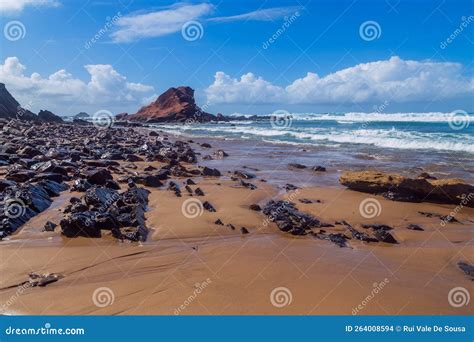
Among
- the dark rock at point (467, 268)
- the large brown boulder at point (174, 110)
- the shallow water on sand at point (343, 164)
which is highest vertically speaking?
the large brown boulder at point (174, 110)

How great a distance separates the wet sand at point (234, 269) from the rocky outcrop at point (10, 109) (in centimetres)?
4391

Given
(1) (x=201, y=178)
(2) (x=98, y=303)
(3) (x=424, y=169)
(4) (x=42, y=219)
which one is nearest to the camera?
(2) (x=98, y=303)

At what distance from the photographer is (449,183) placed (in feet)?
33.0

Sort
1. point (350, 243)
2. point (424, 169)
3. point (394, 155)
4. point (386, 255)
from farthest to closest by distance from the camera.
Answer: point (394, 155), point (424, 169), point (350, 243), point (386, 255)

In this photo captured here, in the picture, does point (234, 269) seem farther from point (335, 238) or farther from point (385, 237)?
point (385, 237)

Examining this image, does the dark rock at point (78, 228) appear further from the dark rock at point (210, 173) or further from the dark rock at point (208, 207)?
the dark rock at point (210, 173)

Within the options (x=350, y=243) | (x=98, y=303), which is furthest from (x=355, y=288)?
(x=98, y=303)

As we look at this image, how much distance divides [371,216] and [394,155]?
40.7ft

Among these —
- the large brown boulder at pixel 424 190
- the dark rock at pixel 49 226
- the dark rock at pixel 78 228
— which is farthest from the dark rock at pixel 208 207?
the large brown boulder at pixel 424 190

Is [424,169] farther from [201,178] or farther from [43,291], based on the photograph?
[43,291]

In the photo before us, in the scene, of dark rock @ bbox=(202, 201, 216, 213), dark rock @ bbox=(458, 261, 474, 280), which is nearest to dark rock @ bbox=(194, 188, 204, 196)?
dark rock @ bbox=(202, 201, 216, 213)

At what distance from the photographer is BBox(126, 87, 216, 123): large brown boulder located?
8381 cm

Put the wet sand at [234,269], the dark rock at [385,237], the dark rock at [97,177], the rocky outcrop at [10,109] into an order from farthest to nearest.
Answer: the rocky outcrop at [10,109], the dark rock at [97,177], the dark rock at [385,237], the wet sand at [234,269]

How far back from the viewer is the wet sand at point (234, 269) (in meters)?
4.68
